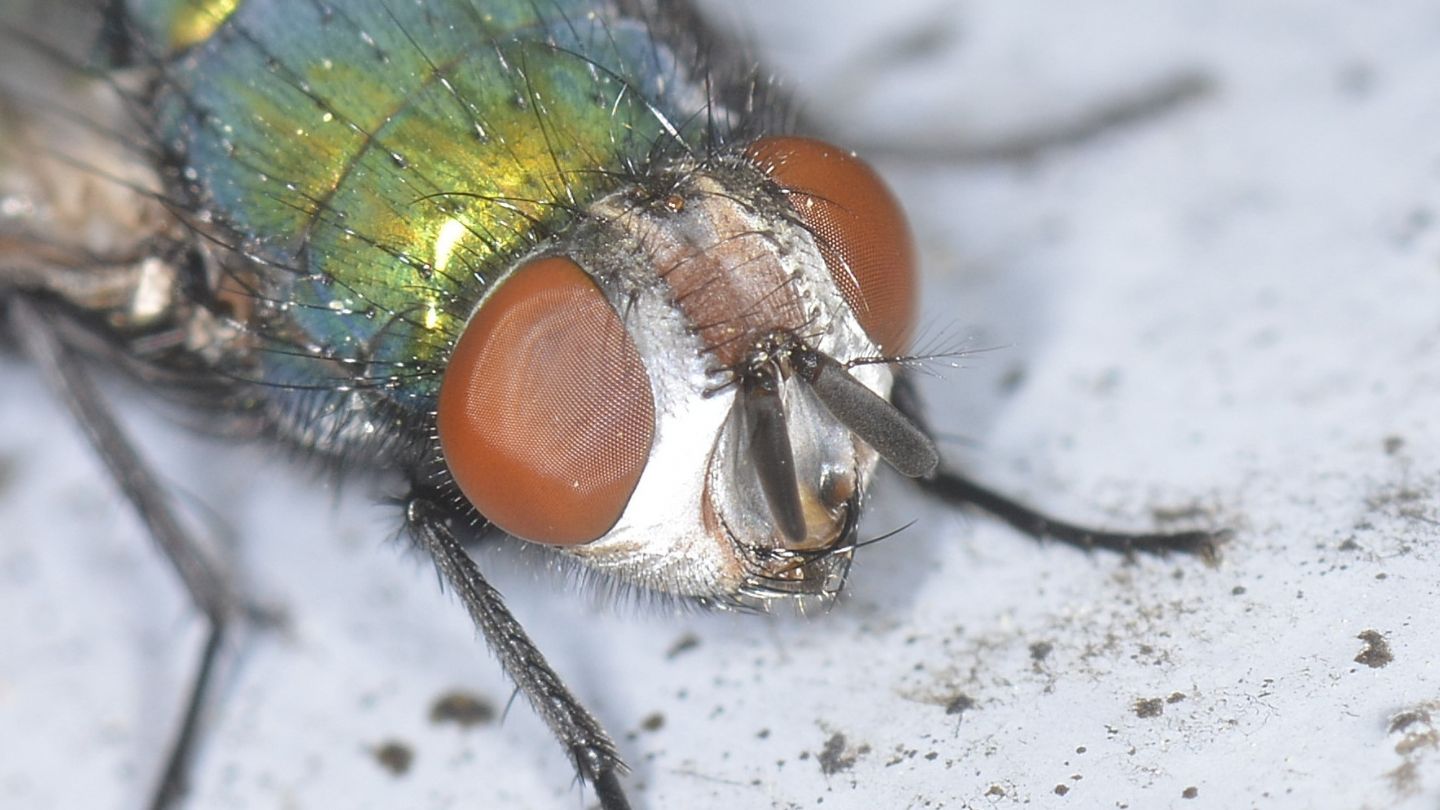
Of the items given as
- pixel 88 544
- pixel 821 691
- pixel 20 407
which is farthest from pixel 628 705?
pixel 20 407

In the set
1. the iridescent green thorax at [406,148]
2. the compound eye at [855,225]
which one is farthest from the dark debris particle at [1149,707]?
the iridescent green thorax at [406,148]

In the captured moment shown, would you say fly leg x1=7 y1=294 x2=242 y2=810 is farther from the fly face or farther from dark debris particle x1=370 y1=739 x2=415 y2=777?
the fly face

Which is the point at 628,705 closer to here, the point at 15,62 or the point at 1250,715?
the point at 1250,715

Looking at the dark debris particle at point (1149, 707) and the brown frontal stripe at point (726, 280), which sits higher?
the brown frontal stripe at point (726, 280)

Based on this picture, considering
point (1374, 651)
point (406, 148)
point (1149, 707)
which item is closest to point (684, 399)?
point (406, 148)

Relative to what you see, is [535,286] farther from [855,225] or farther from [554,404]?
[855,225]

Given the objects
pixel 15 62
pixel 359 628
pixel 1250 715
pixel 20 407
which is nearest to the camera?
pixel 1250 715

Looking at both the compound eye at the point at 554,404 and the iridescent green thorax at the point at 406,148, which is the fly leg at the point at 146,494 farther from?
the compound eye at the point at 554,404
